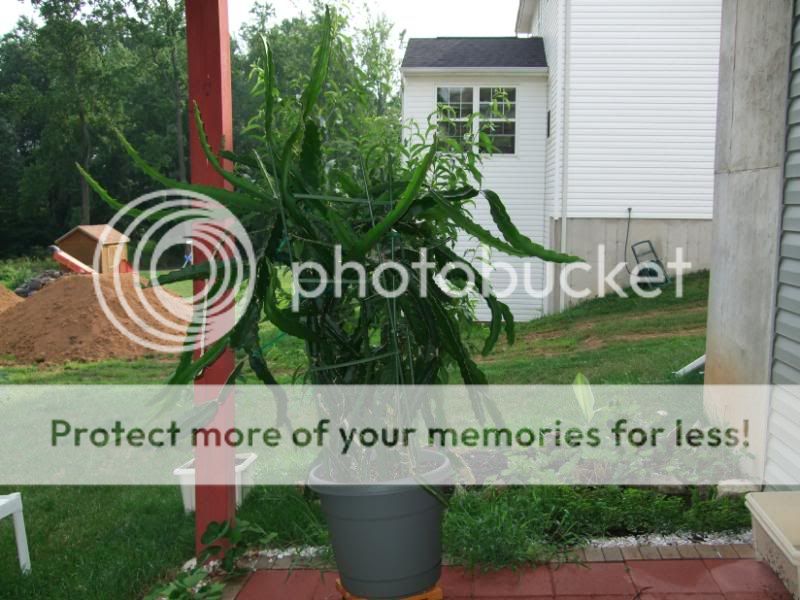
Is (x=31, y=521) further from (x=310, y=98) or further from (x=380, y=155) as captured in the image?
(x=310, y=98)

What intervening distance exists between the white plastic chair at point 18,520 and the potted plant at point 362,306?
1.24 m

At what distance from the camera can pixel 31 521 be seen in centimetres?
363

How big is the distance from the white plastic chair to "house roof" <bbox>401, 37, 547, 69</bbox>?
1041 centimetres

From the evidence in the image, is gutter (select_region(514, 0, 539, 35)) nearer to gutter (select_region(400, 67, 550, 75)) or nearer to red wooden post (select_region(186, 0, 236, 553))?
gutter (select_region(400, 67, 550, 75))

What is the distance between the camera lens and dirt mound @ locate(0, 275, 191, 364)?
8.55 metres

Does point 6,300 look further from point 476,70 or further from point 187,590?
point 187,590

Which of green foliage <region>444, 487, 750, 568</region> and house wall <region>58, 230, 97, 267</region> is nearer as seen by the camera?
green foliage <region>444, 487, 750, 568</region>

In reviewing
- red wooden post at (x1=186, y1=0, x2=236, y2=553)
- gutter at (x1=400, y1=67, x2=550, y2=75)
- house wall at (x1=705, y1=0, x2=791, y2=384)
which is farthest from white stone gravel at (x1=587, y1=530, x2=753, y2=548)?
gutter at (x1=400, y1=67, x2=550, y2=75)

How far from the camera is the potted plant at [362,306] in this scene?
2127 mm

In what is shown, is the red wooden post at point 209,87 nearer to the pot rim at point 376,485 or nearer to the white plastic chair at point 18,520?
the pot rim at point 376,485

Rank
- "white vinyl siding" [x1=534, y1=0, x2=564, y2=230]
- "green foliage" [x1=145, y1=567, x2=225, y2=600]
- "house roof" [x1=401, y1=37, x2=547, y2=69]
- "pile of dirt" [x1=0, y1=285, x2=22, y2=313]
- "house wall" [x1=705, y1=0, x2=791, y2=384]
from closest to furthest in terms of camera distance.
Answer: "green foliage" [x1=145, y1=567, x2=225, y2=600] → "house wall" [x1=705, y1=0, x2=791, y2=384] → "white vinyl siding" [x1=534, y1=0, x2=564, y2=230] → "pile of dirt" [x1=0, y1=285, x2=22, y2=313] → "house roof" [x1=401, y1=37, x2=547, y2=69]

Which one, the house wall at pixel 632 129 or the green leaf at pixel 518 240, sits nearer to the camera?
the green leaf at pixel 518 240

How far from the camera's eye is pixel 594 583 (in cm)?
273

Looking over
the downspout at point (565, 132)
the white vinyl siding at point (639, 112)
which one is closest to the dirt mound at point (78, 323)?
the downspout at point (565, 132)
